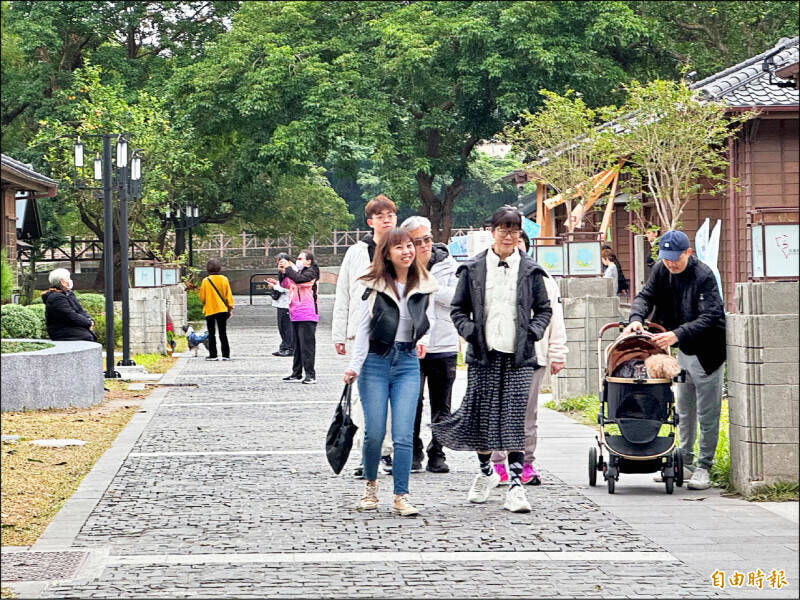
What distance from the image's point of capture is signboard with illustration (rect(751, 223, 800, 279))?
8.04m

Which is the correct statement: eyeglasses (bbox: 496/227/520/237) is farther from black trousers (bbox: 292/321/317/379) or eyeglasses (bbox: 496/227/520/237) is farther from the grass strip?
black trousers (bbox: 292/321/317/379)

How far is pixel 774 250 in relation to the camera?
8.16 m

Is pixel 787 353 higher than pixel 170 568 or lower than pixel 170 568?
higher

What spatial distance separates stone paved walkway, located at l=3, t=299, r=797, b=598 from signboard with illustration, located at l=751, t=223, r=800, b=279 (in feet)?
5.01

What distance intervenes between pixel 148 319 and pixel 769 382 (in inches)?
645

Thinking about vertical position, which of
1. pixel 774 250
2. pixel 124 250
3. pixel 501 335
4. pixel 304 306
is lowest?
pixel 501 335

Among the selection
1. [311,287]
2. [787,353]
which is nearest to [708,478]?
[787,353]

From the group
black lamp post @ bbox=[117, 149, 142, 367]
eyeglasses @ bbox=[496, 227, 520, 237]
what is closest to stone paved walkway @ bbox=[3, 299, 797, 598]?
eyeglasses @ bbox=[496, 227, 520, 237]

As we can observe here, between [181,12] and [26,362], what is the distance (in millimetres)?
30396

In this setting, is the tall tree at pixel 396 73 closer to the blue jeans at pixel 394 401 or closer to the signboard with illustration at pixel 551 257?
the signboard with illustration at pixel 551 257

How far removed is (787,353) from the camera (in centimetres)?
816

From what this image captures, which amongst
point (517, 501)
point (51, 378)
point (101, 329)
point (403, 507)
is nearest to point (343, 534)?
point (403, 507)

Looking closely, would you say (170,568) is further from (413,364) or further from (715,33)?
(715,33)

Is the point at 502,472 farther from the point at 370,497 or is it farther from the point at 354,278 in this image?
the point at 354,278
